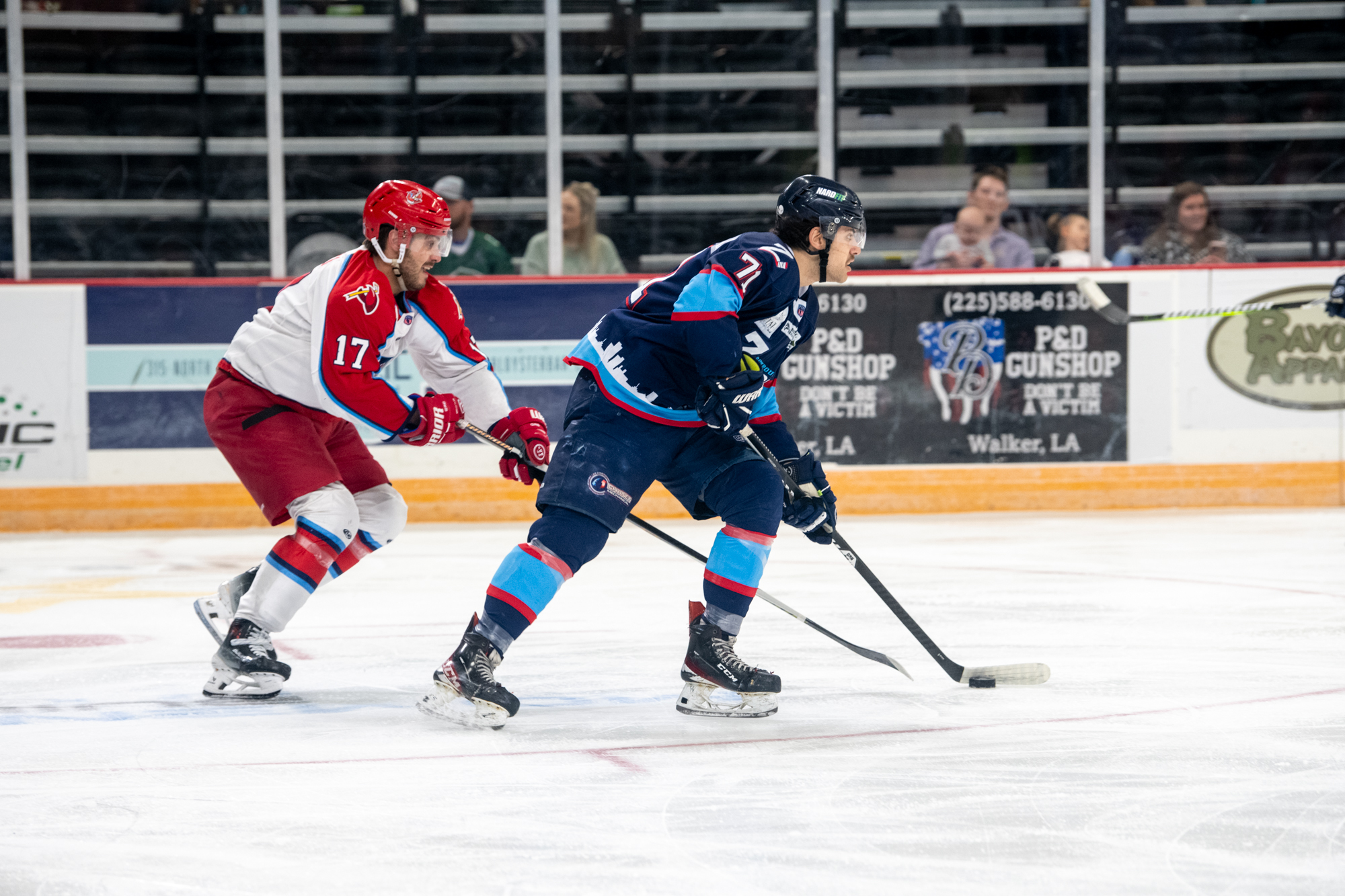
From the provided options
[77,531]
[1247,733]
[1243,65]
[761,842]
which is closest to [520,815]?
[761,842]

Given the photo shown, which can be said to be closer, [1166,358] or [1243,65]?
[1166,358]

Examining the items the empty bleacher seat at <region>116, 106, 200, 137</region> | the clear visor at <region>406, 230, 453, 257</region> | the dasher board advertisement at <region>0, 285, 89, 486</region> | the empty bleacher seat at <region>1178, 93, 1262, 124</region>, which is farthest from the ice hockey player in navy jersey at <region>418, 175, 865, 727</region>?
the empty bleacher seat at <region>1178, 93, 1262, 124</region>

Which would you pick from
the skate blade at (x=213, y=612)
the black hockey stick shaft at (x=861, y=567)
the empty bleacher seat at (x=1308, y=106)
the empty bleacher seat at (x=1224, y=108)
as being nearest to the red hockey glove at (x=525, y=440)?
the black hockey stick shaft at (x=861, y=567)

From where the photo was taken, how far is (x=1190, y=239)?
274 inches

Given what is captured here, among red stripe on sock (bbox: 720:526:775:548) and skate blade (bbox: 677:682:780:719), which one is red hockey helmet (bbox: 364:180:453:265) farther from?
skate blade (bbox: 677:682:780:719)

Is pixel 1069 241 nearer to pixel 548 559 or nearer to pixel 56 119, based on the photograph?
pixel 56 119

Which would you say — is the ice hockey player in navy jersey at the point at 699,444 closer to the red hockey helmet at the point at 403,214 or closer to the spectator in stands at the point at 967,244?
the red hockey helmet at the point at 403,214

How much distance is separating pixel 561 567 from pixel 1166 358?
4841 mm

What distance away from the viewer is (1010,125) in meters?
7.21

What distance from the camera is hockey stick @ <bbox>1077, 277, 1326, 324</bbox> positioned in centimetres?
621

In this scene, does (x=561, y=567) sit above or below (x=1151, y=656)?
above

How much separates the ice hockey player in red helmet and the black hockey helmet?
69 cm

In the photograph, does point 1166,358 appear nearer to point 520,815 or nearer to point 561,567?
point 561,567

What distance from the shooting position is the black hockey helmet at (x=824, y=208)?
8.86 feet
